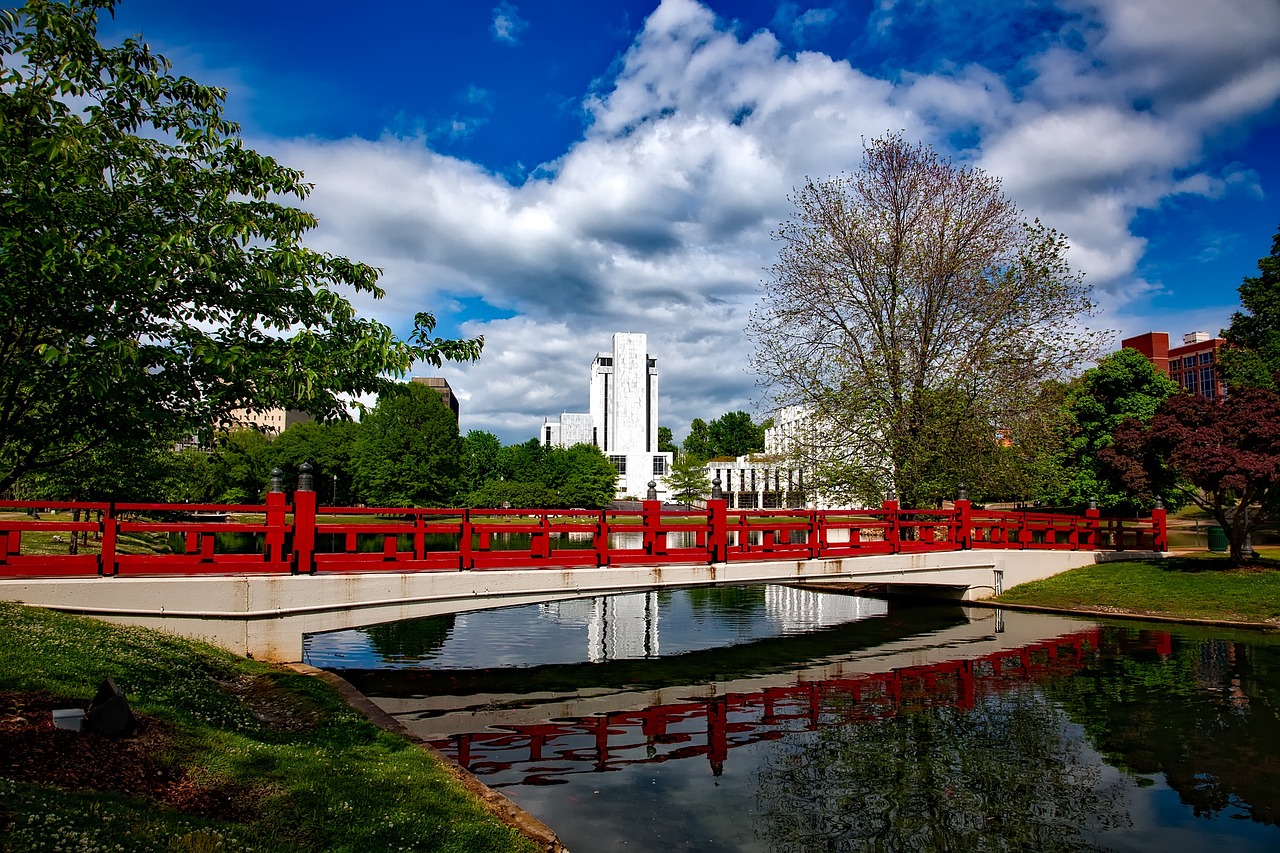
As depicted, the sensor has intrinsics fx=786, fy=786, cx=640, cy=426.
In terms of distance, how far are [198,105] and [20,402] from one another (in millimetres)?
4476

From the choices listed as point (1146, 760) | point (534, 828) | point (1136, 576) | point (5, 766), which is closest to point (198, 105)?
point (5, 766)

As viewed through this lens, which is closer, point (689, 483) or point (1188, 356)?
point (689, 483)

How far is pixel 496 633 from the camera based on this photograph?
2055 centimetres

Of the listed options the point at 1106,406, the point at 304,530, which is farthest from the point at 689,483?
the point at 304,530

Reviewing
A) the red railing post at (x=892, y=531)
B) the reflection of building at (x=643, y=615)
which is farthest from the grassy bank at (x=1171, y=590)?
the red railing post at (x=892, y=531)

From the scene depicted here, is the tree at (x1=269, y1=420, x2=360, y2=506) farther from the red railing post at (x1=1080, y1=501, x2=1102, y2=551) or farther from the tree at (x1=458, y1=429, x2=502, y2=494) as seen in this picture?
the red railing post at (x1=1080, y1=501, x2=1102, y2=551)

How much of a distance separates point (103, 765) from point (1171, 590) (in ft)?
85.1

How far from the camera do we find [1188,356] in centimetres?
9850

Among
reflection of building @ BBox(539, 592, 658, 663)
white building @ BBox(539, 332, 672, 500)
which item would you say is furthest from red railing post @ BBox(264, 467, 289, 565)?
white building @ BBox(539, 332, 672, 500)

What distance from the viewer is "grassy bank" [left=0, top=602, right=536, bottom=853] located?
5.22 meters

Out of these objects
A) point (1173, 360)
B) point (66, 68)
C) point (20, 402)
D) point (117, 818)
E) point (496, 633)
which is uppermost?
point (1173, 360)

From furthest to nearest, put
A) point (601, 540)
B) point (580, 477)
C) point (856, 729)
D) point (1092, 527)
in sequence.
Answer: point (580, 477) → point (1092, 527) → point (601, 540) → point (856, 729)

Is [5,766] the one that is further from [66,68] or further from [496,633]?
[496,633]

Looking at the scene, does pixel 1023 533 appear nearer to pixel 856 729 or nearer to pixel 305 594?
pixel 856 729
